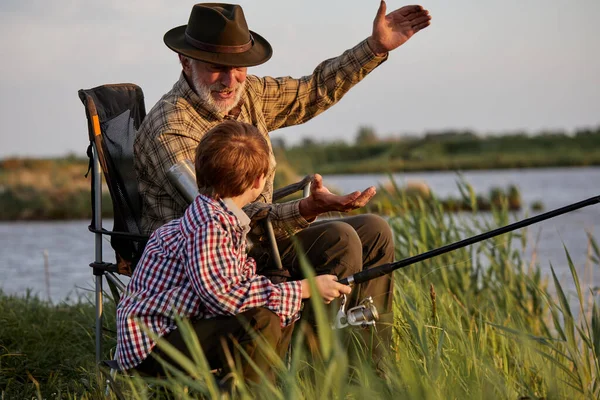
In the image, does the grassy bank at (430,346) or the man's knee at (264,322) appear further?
the man's knee at (264,322)

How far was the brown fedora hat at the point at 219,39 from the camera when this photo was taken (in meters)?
2.92

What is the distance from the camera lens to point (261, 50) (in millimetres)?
3064

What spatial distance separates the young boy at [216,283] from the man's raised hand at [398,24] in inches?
42.7

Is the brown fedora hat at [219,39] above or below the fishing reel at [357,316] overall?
above

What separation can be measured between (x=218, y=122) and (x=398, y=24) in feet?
2.62

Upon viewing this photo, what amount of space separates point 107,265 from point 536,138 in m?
32.9

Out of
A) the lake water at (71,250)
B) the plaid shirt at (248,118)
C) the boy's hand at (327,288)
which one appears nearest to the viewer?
the boy's hand at (327,288)

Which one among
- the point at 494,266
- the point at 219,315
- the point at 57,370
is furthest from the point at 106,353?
the point at 494,266

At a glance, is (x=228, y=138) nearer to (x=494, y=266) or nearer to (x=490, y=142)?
(x=494, y=266)

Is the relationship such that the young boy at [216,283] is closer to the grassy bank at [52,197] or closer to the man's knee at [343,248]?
the man's knee at [343,248]

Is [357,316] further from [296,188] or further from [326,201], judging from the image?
[296,188]

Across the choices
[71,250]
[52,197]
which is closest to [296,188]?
[71,250]

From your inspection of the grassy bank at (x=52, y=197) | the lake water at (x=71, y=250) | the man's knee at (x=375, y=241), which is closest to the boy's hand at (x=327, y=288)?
the man's knee at (x=375, y=241)

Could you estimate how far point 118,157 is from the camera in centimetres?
307
